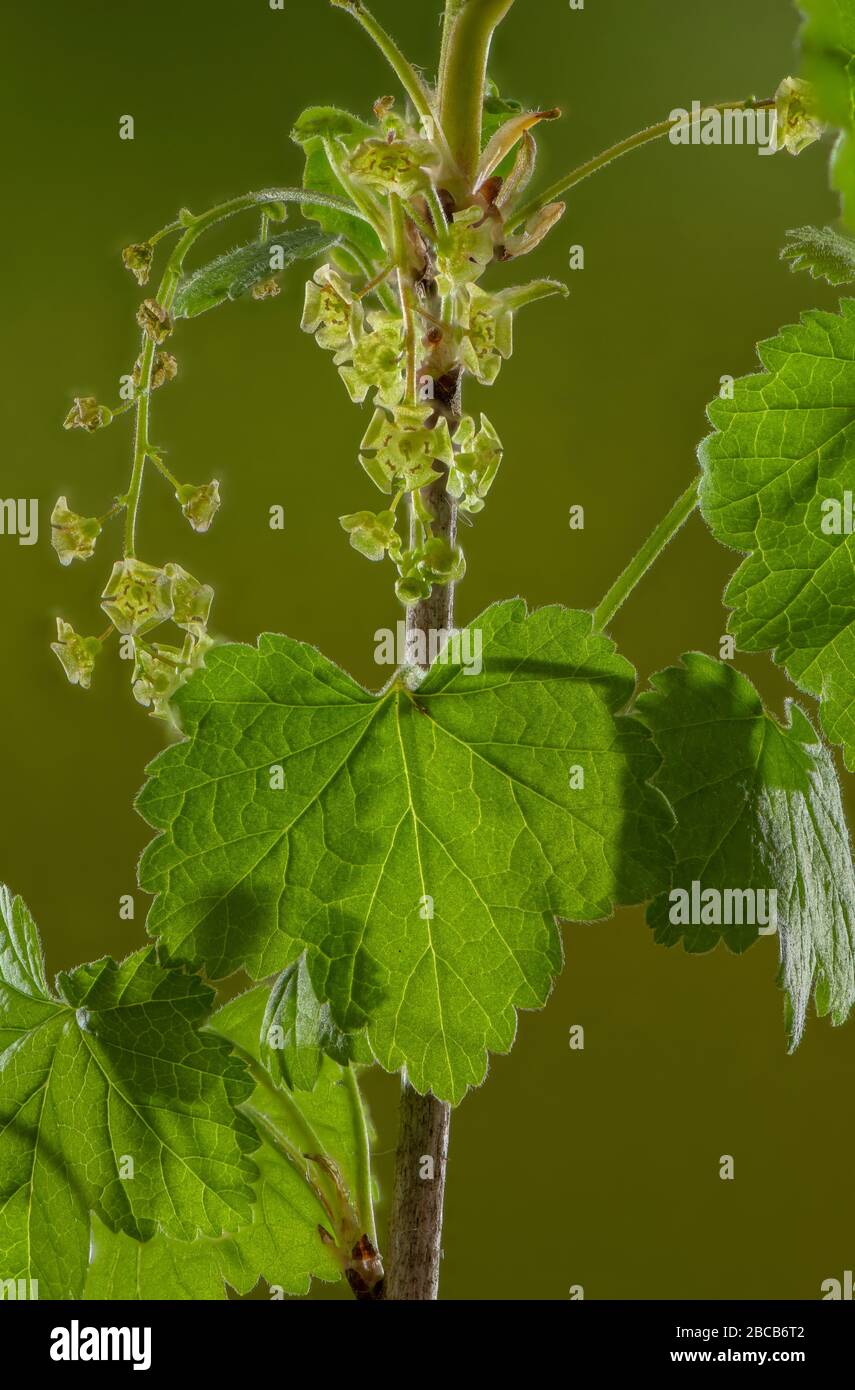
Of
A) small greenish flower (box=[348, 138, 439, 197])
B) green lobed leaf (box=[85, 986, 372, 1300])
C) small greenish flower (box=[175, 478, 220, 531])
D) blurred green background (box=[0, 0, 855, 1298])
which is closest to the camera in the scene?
small greenish flower (box=[348, 138, 439, 197])

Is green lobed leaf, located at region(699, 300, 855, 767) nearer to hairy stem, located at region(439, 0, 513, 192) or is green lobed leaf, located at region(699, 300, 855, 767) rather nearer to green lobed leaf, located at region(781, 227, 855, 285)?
green lobed leaf, located at region(781, 227, 855, 285)

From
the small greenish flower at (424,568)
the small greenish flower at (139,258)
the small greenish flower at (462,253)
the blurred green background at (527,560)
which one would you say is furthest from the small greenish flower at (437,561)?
the blurred green background at (527,560)

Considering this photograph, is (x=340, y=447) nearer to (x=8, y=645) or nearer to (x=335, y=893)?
(x=8, y=645)

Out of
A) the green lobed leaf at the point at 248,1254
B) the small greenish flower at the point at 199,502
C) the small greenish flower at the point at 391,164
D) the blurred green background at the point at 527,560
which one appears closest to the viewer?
the small greenish flower at the point at 391,164

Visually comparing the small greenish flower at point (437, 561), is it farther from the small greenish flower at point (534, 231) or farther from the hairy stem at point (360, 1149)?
the hairy stem at point (360, 1149)

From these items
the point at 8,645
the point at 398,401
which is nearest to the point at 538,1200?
the point at 8,645

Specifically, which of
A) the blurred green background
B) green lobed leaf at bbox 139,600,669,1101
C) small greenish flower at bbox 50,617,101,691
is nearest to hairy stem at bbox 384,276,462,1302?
green lobed leaf at bbox 139,600,669,1101
